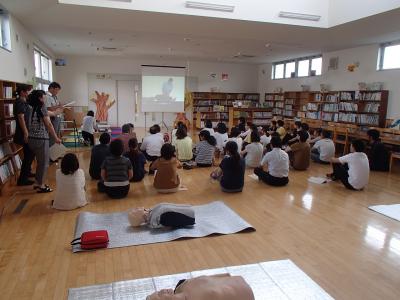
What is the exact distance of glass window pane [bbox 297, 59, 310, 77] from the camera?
11893mm

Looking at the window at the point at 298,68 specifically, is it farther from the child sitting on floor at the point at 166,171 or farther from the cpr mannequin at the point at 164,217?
the cpr mannequin at the point at 164,217

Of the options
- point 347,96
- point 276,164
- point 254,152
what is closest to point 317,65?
point 347,96

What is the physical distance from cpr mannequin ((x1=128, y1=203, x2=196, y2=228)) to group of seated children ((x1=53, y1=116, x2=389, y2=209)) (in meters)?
1.06

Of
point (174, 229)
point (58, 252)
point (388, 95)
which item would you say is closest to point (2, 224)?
point (58, 252)

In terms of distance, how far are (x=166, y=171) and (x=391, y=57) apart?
7.38 meters

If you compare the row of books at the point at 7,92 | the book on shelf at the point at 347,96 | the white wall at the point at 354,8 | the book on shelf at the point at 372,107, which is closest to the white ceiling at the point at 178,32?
the white wall at the point at 354,8

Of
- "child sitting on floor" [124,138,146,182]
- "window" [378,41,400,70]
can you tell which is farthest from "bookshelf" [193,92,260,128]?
"child sitting on floor" [124,138,146,182]

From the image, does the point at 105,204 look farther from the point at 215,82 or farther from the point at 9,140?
the point at 215,82

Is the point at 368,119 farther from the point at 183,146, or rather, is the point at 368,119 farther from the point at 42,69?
the point at 42,69

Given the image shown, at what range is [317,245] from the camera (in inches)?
128

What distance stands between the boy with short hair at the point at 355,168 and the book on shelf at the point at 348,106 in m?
4.61

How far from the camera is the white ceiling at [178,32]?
6177 millimetres

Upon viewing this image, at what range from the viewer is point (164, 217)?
3439mm

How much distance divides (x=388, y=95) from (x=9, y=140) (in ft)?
29.3
